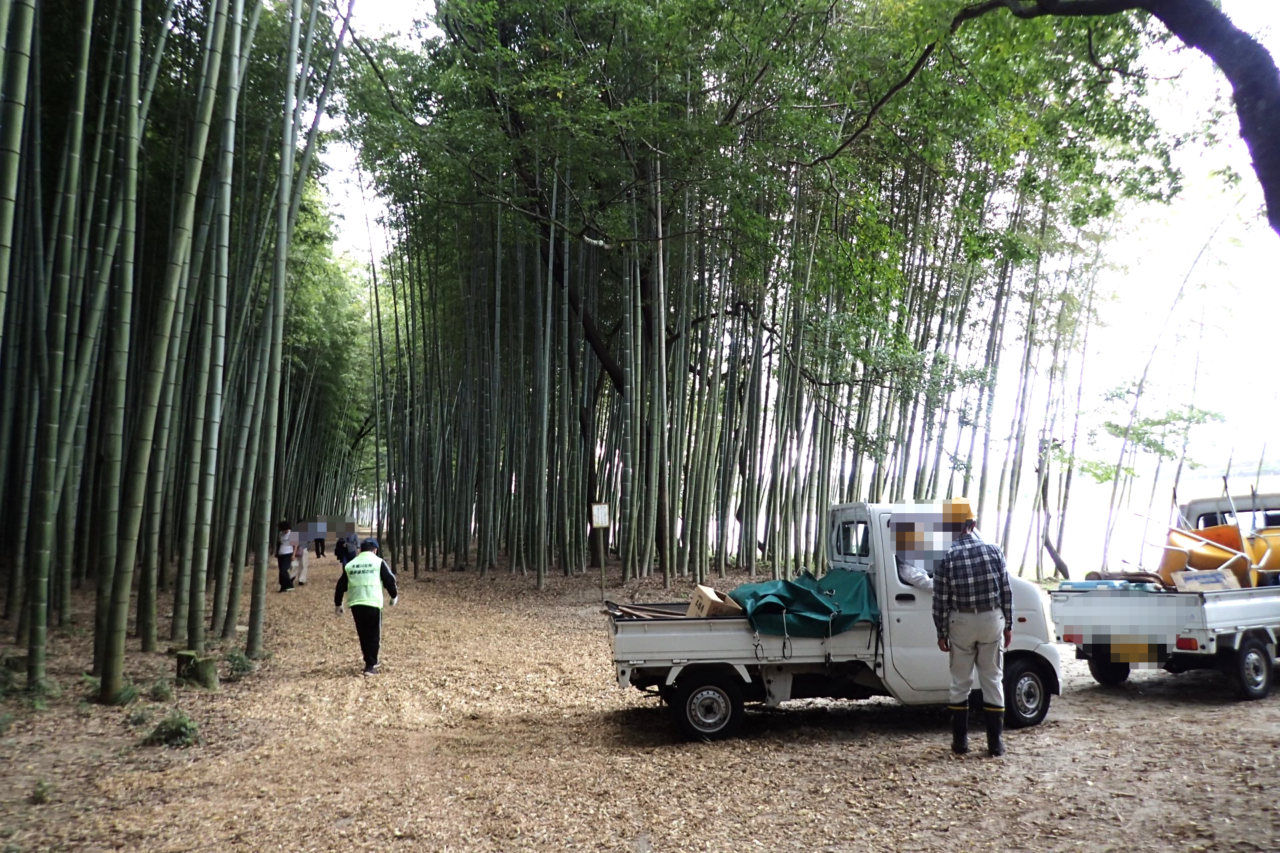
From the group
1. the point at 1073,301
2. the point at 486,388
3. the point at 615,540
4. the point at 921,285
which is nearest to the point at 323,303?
the point at 486,388

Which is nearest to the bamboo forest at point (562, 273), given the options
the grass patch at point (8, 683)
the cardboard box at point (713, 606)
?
the grass patch at point (8, 683)

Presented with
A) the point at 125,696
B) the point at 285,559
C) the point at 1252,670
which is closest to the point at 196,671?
the point at 125,696

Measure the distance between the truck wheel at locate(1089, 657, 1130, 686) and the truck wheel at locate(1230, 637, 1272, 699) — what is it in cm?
64

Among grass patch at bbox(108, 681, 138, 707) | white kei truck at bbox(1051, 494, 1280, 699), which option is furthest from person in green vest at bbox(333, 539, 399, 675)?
white kei truck at bbox(1051, 494, 1280, 699)

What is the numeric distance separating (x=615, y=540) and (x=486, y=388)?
3632mm

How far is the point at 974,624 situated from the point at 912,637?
587 millimetres

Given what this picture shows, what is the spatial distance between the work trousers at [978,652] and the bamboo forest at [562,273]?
1.84 meters

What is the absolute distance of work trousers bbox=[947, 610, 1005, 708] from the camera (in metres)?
3.69

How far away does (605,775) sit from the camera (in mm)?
3600

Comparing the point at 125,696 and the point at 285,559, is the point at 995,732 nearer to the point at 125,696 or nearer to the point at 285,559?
the point at 125,696

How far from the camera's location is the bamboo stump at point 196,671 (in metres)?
5.17

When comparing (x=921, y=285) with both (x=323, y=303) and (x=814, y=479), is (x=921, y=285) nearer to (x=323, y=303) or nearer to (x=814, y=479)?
(x=814, y=479)

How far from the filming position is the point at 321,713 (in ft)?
16.1

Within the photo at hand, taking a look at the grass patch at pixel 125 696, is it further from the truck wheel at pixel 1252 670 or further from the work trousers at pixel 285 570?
the work trousers at pixel 285 570
